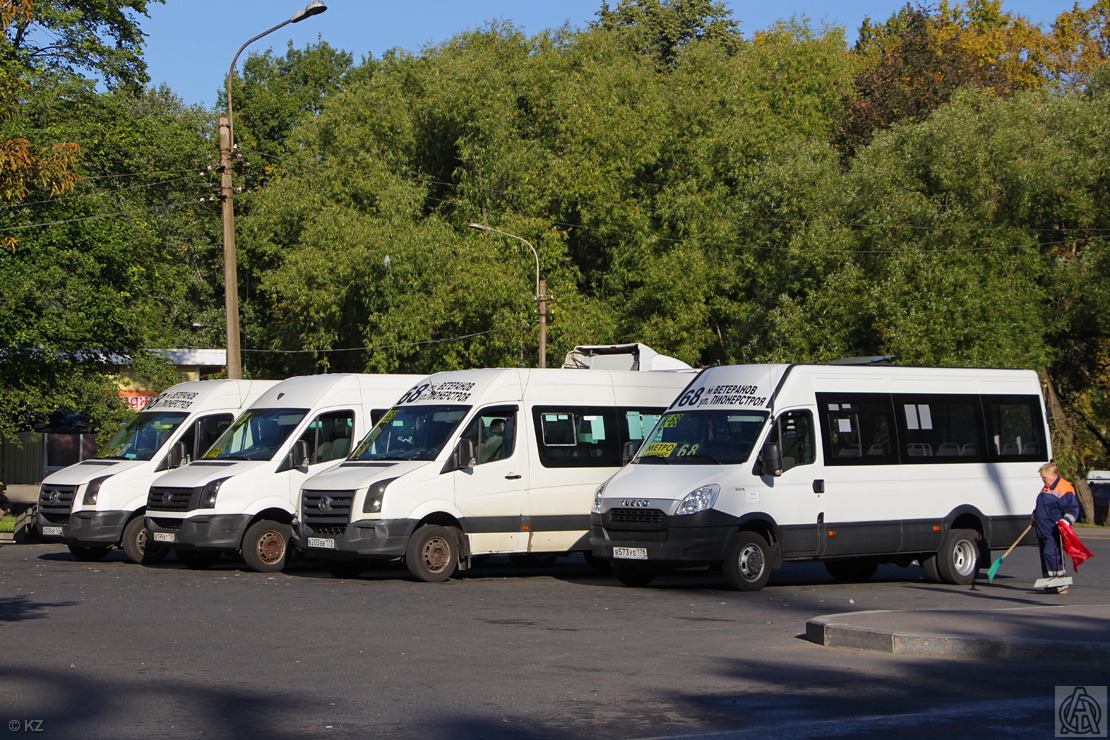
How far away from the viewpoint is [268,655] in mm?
9961

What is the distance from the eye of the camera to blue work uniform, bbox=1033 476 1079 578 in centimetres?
1416

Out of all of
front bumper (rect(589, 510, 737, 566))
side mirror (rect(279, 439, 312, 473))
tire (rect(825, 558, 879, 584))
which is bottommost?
tire (rect(825, 558, 879, 584))

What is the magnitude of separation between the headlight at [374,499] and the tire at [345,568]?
4.67 feet

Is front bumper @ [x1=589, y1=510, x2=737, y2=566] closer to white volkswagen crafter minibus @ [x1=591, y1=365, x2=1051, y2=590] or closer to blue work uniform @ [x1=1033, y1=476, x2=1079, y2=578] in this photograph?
white volkswagen crafter minibus @ [x1=591, y1=365, x2=1051, y2=590]

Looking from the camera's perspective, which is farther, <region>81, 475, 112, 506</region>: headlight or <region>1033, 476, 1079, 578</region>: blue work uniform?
<region>81, 475, 112, 506</region>: headlight

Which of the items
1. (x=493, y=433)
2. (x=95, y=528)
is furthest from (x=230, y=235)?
(x=493, y=433)

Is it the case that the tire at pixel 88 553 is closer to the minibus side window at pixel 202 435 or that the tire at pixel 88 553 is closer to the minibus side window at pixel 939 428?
the minibus side window at pixel 202 435

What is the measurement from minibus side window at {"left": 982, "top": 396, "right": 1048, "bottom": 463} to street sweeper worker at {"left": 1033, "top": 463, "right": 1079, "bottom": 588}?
274 cm

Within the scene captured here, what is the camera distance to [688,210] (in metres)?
43.0

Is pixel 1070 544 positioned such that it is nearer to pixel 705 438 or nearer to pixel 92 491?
pixel 705 438

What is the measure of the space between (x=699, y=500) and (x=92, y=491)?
9783 millimetres

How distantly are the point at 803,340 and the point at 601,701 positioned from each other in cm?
2872

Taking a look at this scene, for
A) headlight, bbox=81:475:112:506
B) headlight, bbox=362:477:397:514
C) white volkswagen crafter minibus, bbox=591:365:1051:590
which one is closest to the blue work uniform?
white volkswagen crafter minibus, bbox=591:365:1051:590

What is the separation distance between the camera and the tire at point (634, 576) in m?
16.0
